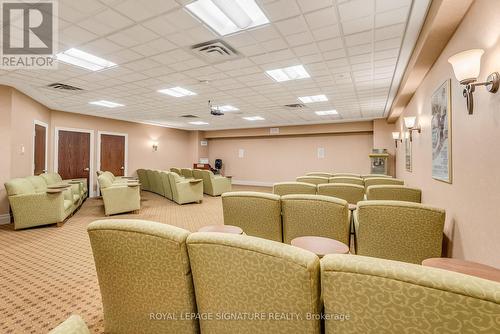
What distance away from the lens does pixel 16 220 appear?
4.41 metres

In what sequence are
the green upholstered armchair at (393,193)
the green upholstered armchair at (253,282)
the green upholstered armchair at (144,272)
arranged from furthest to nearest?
1. the green upholstered armchair at (393,193)
2. the green upholstered armchair at (144,272)
3. the green upholstered armchair at (253,282)

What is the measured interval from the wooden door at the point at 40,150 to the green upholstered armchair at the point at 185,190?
10.6ft

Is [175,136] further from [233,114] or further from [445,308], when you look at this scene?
[445,308]

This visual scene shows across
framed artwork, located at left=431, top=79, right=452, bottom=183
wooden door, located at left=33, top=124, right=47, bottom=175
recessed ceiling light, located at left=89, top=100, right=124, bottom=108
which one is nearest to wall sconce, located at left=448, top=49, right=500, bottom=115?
framed artwork, located at left=431, top=79, right=452, bottom=183

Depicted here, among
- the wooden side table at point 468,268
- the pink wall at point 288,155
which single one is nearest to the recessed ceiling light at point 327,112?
the pink wall at point 288,155

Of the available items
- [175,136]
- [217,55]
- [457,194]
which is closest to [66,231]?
[217,55]

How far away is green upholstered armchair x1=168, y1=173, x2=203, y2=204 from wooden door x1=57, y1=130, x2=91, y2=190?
319 centimetres

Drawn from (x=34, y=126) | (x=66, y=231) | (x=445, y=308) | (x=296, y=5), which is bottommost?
(x=66, y=231)

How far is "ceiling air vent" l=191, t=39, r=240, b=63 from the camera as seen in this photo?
331cm

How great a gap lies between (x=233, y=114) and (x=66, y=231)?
5.57 meters

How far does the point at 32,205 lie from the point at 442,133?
644 centimetres

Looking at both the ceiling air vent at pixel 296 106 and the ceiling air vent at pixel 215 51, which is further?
the ceiling air vent at pixel 296 106

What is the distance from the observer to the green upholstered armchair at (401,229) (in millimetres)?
2004

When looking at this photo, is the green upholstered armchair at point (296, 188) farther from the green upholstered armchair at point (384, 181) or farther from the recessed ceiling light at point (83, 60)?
the recessed ceiling light at point (83, 60)
